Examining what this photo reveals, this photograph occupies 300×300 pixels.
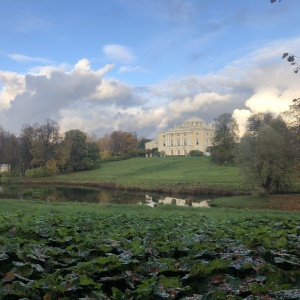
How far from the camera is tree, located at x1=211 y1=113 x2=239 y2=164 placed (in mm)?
79481

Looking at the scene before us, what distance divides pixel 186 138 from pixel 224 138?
218ft

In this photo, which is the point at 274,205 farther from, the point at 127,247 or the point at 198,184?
the point at 127,247

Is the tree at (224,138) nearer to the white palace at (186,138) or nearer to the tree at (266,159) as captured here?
the tree at (266,159)

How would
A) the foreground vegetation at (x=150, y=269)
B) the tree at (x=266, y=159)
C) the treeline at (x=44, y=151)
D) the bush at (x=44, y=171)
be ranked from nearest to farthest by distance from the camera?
the foreground vegetation at (x=150, y=269) < the tree at (x=266, y=159) < the bush at (x=44, y=171) < the treeline at (x=44, y=151)

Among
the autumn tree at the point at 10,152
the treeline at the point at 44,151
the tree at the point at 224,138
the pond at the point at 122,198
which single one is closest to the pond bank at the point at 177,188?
the pond at the point at 122,198

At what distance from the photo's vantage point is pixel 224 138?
8125 centimetres

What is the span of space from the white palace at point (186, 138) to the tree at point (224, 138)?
5712 cm

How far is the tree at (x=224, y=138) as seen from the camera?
79.5 metres

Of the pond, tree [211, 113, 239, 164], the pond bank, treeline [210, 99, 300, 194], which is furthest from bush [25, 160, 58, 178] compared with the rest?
treeline [210, 99, 300, 194]

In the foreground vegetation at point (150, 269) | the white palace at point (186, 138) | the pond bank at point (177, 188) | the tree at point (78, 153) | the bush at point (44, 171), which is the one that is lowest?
the pond bank at point (177, 188)

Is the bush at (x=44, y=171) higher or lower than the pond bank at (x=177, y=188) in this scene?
higher

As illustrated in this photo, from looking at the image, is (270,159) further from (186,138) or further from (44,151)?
(186,138)

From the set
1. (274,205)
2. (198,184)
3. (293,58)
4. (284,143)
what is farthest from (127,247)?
(198,184)

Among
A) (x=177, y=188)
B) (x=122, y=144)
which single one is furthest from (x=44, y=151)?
(x=122, y=144)
